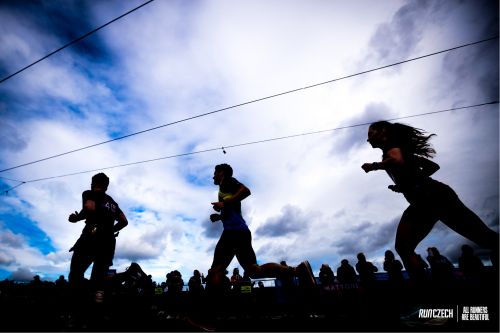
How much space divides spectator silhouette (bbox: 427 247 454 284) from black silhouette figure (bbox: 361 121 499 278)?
374cm

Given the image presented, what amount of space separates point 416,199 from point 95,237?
13.4 ft

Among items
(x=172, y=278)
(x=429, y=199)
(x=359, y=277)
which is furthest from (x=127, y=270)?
(x=172, y=278)

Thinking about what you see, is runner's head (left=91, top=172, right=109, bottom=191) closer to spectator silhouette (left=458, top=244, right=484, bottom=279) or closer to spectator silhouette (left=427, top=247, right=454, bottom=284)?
spectator silhouette (left=427, top=247, right=454, bottom=284)

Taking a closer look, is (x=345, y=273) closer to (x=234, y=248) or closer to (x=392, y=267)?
(x=392, y=267)

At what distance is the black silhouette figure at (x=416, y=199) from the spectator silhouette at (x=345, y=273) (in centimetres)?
568

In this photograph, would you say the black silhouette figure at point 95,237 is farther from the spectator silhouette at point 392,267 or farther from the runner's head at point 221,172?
the spectator silhouette at point 392,267

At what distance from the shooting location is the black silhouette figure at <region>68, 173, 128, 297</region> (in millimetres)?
3135

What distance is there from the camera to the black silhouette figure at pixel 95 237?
10.3 feet

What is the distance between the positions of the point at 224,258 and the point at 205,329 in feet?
2.29

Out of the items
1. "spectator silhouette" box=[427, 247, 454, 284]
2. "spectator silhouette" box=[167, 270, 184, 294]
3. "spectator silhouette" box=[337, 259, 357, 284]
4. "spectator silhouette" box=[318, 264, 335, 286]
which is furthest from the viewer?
"spectator silhouette" box=[167, 270, 184, 294]

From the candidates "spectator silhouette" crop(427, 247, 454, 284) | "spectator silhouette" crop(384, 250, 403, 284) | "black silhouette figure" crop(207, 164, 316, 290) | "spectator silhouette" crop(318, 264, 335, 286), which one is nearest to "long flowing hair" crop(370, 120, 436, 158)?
"black silhouette figure" crop(207, 164, 316, 290)

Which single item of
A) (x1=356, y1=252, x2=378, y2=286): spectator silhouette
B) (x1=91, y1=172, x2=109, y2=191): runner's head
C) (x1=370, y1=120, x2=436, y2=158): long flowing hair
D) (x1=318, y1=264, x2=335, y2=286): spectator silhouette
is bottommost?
(x1=318, y1=264, x2=335, y2=286): spectator silhouette

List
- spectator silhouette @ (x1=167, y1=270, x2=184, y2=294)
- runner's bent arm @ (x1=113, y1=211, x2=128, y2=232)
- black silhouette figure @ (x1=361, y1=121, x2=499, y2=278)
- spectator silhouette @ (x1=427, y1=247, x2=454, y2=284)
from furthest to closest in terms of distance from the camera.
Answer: spectator silhouette @ (x1=167, y1=270, x2=184, y2=294) < spectator silhouette @ (x1=427, y1=247, x2=454, y2=284) < runner's bent arm @ (x1=113, y1=211, x2=128, y2=232) < black silhouette figure @ (x1=361, y1=121, x2=499, y2=278)

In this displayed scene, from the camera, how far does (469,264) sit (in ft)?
A: 16.9
